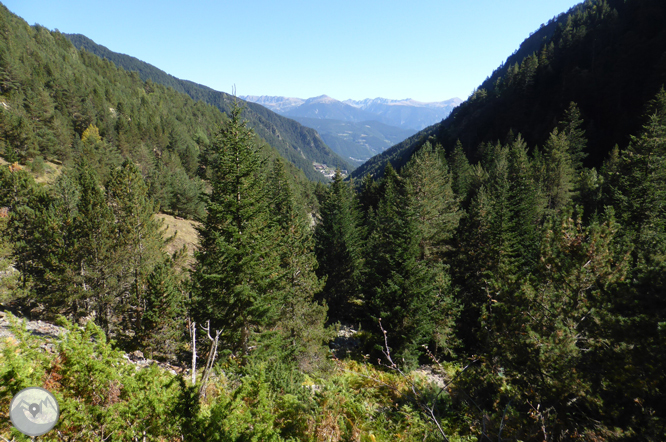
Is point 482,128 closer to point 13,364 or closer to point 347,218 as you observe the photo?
point 347,218

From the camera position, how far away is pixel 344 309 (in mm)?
28578

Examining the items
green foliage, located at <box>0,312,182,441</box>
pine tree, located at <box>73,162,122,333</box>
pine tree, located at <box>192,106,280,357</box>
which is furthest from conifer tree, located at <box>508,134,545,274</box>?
pine tree, located at <box>73,162,122,333</box>

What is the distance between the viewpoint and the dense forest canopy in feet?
17.5

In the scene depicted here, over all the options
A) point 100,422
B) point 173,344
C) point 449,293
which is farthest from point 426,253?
point 100,422

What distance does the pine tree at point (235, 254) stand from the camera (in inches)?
498

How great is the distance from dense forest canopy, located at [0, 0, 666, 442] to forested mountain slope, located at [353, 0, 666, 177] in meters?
37.2

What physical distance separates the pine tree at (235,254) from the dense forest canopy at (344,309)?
0.09m

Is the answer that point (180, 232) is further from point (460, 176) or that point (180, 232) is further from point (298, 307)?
point (460, 176)

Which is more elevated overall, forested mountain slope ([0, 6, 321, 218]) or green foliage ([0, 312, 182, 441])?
forested mountain slope ([0, 6, 321, 218])

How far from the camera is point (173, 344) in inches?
696

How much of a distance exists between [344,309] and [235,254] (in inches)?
714

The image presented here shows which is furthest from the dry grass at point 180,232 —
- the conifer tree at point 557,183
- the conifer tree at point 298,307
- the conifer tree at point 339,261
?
the conifer tree at point 557,183

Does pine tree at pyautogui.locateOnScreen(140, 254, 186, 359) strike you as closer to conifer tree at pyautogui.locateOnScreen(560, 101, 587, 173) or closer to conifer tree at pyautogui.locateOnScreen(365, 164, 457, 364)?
conifer tree at pyautogui.locateOnScreen(365, 164, 457, 364)

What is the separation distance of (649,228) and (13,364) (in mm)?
28489
